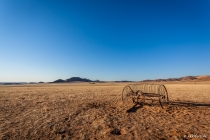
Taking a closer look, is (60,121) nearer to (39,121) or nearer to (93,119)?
(39,121)

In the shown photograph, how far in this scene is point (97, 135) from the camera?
20.9 feet

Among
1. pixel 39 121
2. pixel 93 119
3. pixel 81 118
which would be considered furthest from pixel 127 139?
pixel 39 121

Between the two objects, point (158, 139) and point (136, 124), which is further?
point (136, 124)

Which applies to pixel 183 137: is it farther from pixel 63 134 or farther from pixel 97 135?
pixel 63 134

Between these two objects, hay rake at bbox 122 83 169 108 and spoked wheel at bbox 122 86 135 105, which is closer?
hay rake at bbox 122 83 169 108

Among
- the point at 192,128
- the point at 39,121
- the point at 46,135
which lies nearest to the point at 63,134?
the point at 46,135

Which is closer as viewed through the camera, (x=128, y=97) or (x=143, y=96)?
(x=143, y=96)

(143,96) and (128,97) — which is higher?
(143,96)

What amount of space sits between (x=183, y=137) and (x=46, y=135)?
18.7 ft

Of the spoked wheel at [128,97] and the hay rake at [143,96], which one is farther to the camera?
the spoked wheel at [128,97]

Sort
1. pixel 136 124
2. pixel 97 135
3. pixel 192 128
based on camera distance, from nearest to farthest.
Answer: pixel 97 135
pixel 192 128
pixel 136 124

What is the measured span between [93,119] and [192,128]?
16.8 ft

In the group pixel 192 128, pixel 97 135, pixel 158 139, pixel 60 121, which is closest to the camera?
pixel 158 139

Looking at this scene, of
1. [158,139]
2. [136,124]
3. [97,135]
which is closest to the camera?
[158,139]
